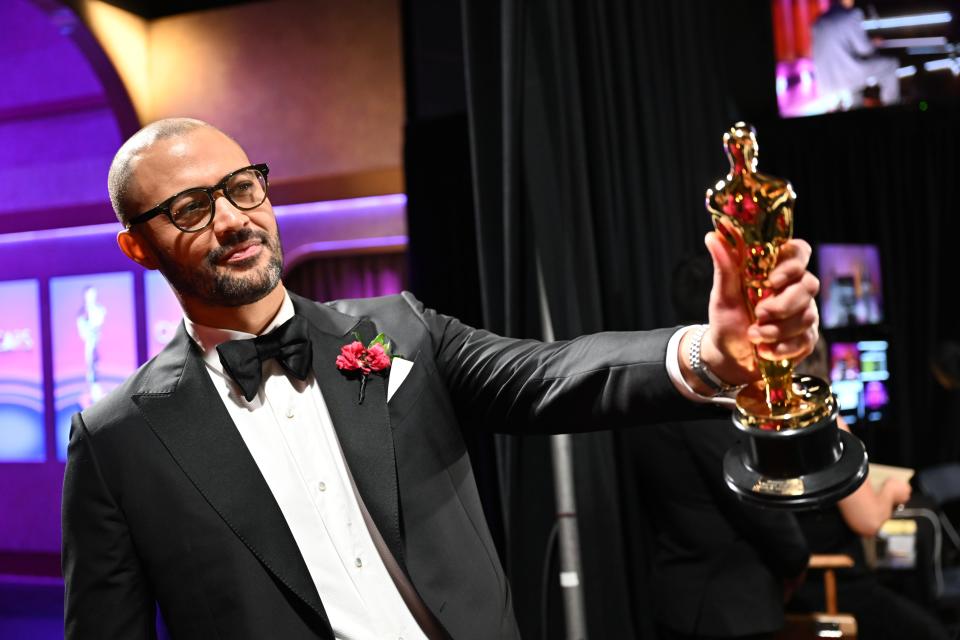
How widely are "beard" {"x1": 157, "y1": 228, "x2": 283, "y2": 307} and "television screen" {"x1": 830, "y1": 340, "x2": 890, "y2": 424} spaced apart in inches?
160

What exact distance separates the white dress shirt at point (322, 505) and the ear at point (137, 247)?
30 cm

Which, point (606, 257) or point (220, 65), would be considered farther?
point (220, 65)

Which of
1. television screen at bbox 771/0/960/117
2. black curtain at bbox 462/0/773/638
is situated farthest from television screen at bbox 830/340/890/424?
black curtain at bbox 462/0/773/638

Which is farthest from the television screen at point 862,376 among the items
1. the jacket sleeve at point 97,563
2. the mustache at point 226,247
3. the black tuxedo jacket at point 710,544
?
the jacket sleeve at point 97,563

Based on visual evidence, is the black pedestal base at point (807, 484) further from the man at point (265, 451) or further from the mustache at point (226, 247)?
the mustache at point (226, 247)

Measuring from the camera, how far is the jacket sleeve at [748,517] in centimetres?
245

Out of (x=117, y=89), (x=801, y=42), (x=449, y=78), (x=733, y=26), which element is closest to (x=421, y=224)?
(x=449, y=78)

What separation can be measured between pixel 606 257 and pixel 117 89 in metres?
4.63

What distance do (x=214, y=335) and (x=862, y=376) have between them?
4.21m

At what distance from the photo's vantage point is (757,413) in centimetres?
105

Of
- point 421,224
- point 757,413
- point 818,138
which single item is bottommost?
point 757,413

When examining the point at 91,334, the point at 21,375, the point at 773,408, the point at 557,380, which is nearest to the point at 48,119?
the point at 91,334

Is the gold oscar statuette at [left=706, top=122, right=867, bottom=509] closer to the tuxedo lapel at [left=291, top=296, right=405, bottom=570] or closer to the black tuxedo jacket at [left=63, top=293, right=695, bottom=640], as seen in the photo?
the black tuxedo jacket at [left=63, top=293, right=695, bottom=640]

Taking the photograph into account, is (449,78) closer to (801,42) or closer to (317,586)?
(801,42)
